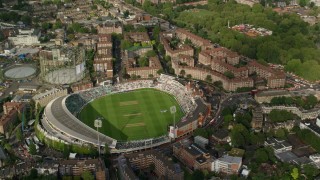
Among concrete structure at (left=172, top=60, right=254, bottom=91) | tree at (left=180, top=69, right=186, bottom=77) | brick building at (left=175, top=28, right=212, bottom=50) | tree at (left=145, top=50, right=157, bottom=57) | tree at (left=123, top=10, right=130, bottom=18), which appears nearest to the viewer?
concrete structure at (left=172, top=60, right=254, bottom=91)

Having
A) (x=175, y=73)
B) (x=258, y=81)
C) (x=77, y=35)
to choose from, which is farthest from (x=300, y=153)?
(x=77, y=35)

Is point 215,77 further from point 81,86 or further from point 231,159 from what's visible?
point 231,159

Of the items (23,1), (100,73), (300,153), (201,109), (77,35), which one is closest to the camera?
(300,153)

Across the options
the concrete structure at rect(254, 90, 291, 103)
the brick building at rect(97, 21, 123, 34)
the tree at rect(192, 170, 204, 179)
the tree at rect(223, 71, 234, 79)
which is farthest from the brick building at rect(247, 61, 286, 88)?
the brick building at rect(97, 21, 123, 34)

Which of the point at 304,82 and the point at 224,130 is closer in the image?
the point at 224,130

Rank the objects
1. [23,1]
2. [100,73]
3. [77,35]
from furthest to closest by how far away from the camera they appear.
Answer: [23,1], [77,35], [100,73]

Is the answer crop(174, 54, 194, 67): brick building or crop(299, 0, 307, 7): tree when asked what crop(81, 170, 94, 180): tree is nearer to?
crop(174, 54, 194, 67): brick building

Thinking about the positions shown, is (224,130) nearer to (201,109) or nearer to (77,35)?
(201,109)
